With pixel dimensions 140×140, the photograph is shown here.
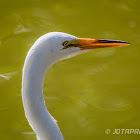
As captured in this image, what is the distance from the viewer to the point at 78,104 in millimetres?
5199

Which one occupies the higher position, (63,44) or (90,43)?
(90,43)

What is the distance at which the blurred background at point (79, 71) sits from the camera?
4.99 meters

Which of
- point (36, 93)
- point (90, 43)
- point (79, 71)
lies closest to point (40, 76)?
point (36, 93)

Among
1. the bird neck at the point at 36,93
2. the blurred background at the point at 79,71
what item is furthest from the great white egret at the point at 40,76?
the blurred background at the point at 79,71

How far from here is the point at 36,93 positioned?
3.04m

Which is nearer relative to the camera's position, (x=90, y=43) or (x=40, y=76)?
(x=40, y=76)

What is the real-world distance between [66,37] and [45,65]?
0.36 metres

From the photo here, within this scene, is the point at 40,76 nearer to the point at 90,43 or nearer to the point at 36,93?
the point at 36,93

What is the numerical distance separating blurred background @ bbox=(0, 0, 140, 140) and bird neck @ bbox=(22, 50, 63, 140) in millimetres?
1692

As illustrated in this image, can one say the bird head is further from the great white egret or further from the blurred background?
the blurred background

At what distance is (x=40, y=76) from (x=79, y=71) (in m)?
2.67

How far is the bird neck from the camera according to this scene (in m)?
2.99

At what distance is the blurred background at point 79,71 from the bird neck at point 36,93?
1692mm

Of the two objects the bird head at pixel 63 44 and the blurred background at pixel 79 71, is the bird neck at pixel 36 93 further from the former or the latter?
the blurred background at pixel 79 71
